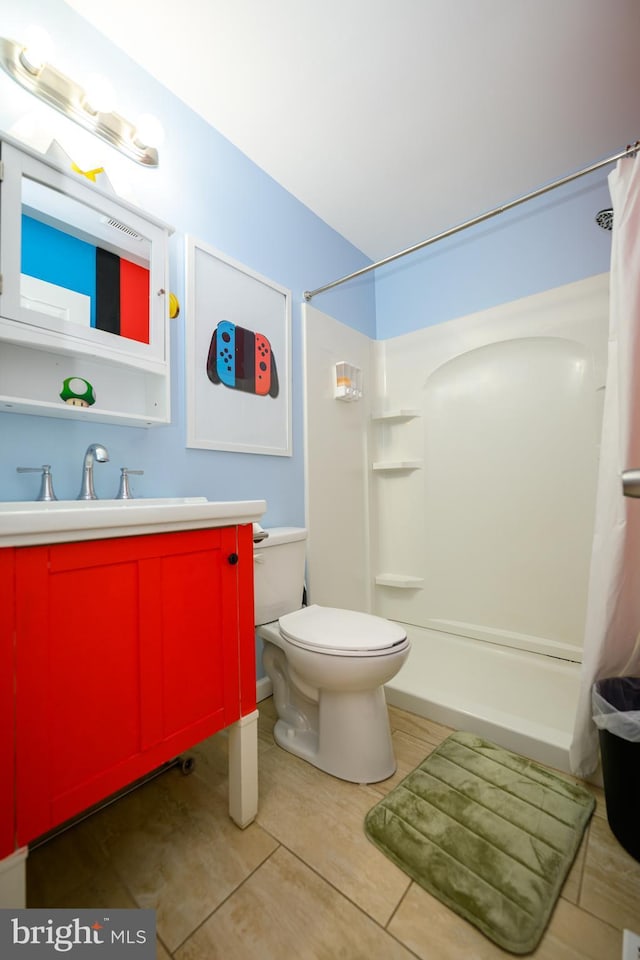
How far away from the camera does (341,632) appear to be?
130 centimetres

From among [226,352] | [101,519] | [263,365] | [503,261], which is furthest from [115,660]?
[503,261]

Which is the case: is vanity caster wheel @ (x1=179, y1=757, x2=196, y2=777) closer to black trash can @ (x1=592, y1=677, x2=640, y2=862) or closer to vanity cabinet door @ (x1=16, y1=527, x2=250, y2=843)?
vanity cabinet door @ (x1=16, y1=527, x2=250, y2=843)

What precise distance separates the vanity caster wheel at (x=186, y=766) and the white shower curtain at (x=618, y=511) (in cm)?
121

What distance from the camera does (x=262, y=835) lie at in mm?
1044

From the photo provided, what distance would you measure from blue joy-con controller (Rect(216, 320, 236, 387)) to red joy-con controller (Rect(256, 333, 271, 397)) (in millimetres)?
131

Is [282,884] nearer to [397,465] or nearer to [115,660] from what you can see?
[115,660]

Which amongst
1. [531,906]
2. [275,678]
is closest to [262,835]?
[275,678]

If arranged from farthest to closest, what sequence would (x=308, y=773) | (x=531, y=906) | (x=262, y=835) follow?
(x=308, y=773) → (x=262, y=835) → (x=531, y=906)

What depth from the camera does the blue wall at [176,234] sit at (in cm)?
112

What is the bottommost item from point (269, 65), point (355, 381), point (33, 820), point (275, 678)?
point (275, 678)

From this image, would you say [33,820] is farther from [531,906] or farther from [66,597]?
[531,906]

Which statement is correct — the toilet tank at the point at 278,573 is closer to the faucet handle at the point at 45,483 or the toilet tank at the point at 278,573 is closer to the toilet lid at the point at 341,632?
the toilet lid at the point at 341,632

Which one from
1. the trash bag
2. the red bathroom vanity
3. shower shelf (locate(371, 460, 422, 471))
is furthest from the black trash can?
shower shelf (locate(371, 460, 422, 471))

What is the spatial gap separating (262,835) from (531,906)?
636 mm
